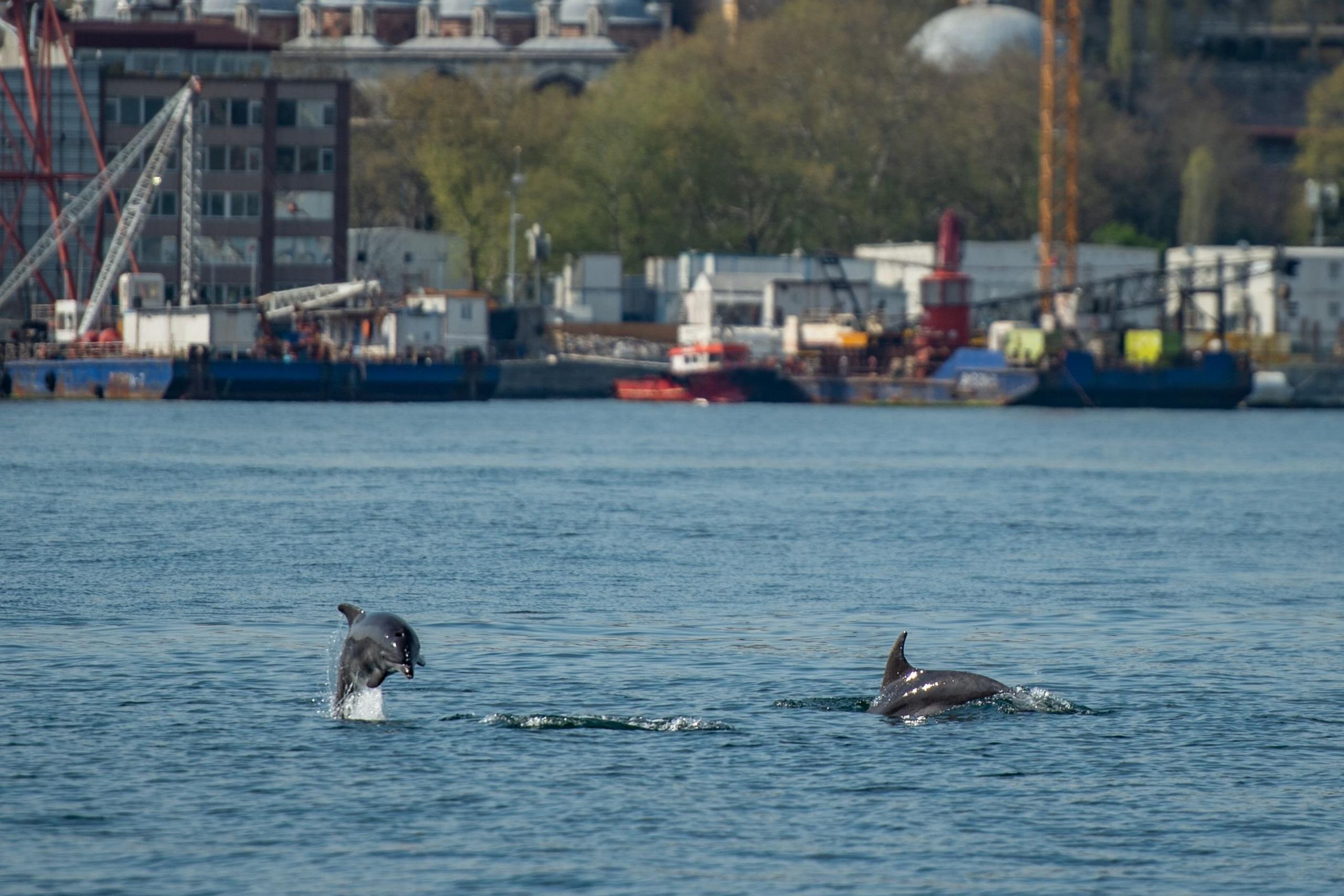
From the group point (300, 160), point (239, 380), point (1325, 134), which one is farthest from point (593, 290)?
point (1325, 134)

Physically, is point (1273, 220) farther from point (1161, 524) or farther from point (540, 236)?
point (1161, 524)

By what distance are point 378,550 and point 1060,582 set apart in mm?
14038

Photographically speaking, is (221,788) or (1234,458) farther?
(1234,458)

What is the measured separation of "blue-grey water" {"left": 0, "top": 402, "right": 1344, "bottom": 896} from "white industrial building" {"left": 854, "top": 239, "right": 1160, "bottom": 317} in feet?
304

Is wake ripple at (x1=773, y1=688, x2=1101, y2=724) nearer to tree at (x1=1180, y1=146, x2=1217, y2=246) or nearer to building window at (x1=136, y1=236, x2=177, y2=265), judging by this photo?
building window at (x1=136, y1=236, x2=177, y2=265)

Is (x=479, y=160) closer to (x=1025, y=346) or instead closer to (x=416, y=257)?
(x=416, y=257)

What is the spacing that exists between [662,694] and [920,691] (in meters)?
3.60

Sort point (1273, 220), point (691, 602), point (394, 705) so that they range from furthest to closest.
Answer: point (1273, 220)
point (691, 602)
point (394, 705)

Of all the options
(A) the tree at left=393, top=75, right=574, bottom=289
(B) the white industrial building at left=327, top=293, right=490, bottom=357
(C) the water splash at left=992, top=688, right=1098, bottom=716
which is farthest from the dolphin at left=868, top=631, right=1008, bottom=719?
(A) the tree at left=393, top=75, right=574, bottom=289

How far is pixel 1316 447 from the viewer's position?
100 m

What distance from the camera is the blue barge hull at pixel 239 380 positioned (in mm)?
125562

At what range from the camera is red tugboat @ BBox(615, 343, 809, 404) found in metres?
144

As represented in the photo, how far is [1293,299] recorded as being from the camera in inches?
5969

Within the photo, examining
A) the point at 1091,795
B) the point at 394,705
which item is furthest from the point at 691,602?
the point at 1091,795
